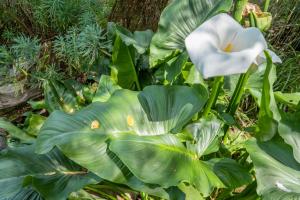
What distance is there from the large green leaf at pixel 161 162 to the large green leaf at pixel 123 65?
0.52 m

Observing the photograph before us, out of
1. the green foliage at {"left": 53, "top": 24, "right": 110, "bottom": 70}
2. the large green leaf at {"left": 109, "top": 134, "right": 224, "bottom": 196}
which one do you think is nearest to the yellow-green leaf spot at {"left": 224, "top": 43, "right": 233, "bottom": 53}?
the large green leaf at {"left": 109, "top": 134, "right": 224, "bottom": 196}

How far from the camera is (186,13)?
5.22 feet

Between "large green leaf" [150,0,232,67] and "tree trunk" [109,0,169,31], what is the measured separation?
1.51 ft

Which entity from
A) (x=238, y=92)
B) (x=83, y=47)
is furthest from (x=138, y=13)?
(x=238, y=92)

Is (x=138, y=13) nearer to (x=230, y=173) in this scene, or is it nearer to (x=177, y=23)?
(x=177, y=23)

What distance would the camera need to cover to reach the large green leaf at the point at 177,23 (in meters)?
1.56

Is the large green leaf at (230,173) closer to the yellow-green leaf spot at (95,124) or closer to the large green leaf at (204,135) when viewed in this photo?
the large green leaf at (204,135)

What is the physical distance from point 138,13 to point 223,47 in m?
0.99

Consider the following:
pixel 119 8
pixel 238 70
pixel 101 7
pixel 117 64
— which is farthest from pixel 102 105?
pixel 101 7

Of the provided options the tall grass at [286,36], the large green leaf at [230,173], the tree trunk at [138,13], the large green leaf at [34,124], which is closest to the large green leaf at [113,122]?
the large green leaf at [230,173]

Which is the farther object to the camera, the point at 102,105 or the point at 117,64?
the point at 117,64

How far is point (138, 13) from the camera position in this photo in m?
2.07

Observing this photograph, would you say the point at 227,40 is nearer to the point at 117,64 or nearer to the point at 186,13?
the point at 186,13

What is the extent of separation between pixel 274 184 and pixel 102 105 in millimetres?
600
